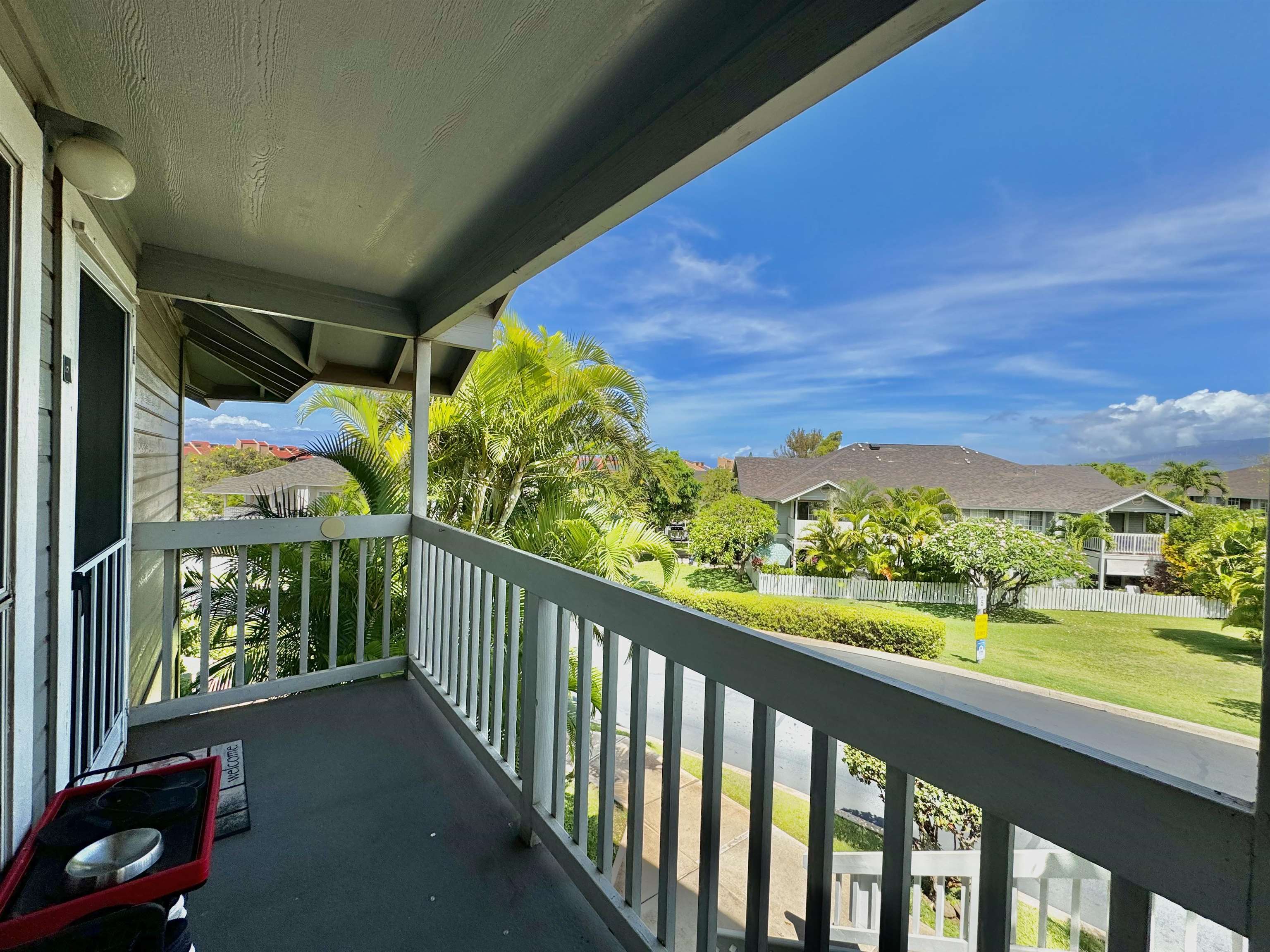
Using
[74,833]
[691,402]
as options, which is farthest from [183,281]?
[691,402]

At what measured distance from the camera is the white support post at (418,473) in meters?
3.19

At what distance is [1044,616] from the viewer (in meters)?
3.89

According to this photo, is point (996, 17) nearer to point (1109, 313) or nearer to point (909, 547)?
point (909, 547)

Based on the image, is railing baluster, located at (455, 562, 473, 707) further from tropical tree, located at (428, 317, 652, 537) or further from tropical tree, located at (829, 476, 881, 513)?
tropical tree, located at (829, 476, 881, 513)

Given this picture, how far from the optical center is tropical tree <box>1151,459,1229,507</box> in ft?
3.89

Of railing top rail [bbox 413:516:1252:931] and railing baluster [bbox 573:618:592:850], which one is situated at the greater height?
railing top rail [bbox 413:516:1252:931]

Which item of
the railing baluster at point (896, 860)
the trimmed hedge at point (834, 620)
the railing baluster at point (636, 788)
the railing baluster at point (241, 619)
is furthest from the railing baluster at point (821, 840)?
the railing baluster at point (241, 619)

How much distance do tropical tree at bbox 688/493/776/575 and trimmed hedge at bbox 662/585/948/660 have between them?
2.02 m

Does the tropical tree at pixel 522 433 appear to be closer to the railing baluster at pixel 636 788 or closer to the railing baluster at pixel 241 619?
the railing baluster at pixel 241 619

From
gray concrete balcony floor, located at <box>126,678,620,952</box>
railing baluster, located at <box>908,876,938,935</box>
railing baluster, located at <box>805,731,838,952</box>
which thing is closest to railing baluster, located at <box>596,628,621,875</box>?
gray concrete balcony floor, located at <box>126,678,620,952</box>

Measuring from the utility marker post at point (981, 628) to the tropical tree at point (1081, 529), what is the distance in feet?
2.25

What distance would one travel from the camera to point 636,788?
1.43 metres

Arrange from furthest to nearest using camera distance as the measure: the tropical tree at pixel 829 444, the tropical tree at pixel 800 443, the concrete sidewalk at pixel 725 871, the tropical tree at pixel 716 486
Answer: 1. the tropical tree at pixel 716 486
2. the tropical tree at pixel 800 443
3. the tropical tree at pixel 829 444
4. the concrete sidewalk at pixel 725 871

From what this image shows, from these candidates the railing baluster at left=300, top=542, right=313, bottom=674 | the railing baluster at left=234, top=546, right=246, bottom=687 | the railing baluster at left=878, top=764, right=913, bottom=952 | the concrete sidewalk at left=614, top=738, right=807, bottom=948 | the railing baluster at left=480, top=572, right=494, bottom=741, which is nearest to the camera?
the railing baluster at left=878, top=764, right=913, bottom=952
